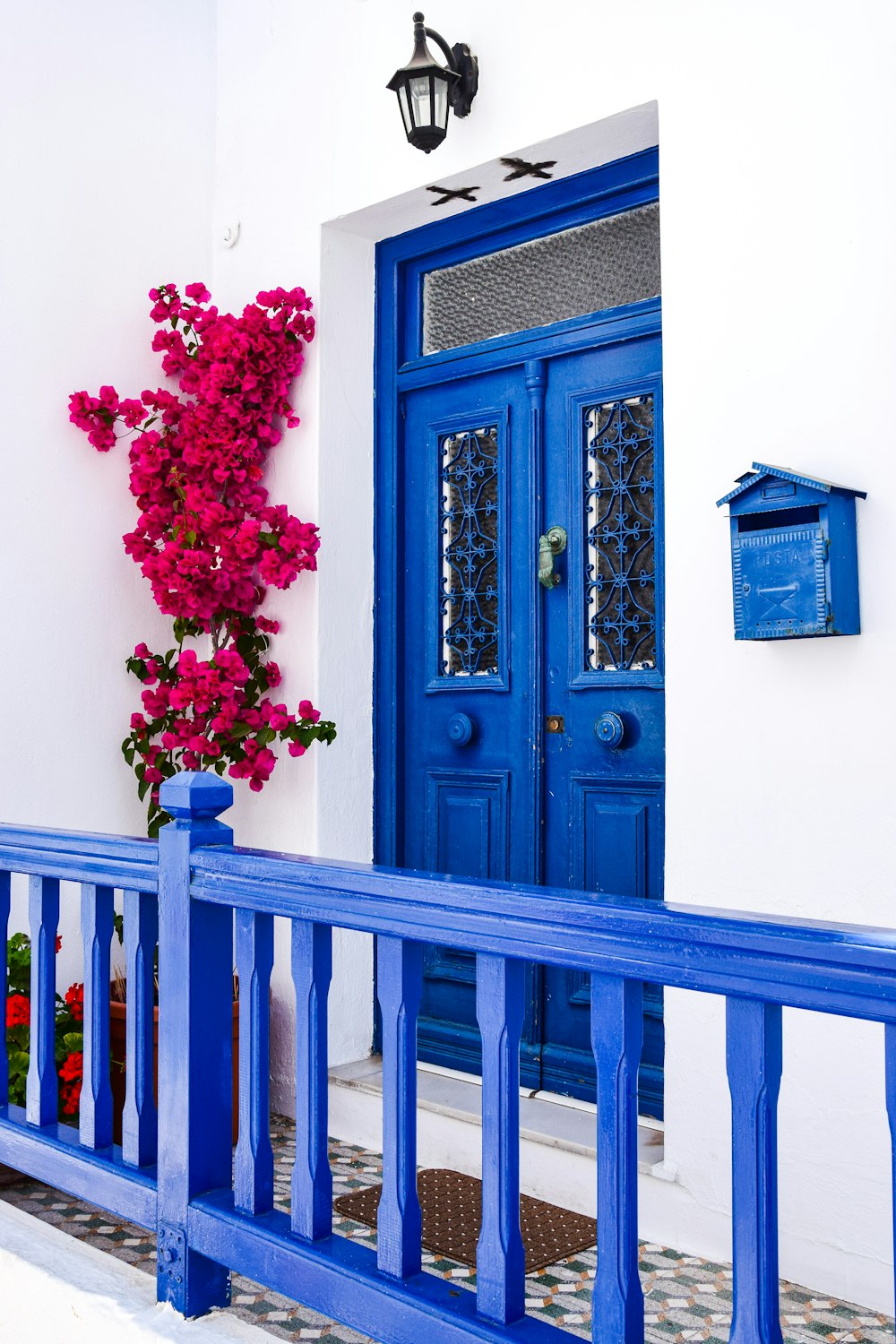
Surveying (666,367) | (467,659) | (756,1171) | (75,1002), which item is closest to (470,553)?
(467,659)

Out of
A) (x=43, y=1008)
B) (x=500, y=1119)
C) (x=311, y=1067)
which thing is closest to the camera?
(x=500, y=1119)

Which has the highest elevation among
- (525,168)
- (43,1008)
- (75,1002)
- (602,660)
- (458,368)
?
(525,168)

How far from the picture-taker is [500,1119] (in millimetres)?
1681

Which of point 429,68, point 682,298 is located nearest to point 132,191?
point 429,68

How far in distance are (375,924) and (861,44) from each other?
7.89 feet

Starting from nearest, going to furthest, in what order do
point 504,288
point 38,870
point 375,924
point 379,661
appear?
1. point 375,924
2. point 38,870
3. point 504,288
4. point 379,661

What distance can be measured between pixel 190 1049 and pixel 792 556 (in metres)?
1.71

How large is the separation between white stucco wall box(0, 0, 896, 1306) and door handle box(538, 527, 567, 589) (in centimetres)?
61

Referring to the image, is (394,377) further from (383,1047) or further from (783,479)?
(383,1047)

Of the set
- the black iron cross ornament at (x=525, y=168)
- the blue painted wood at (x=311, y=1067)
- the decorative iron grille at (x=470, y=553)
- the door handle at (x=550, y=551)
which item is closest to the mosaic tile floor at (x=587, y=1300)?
the blue painted wood at (x=311, y=1067)

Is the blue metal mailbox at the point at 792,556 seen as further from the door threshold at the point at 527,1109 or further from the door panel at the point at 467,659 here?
the door threshold at the point at 527,1109

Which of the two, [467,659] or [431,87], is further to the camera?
[467,659]

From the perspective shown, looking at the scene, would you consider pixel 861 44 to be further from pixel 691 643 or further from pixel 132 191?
pixel 132 191

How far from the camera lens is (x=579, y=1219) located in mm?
3404
